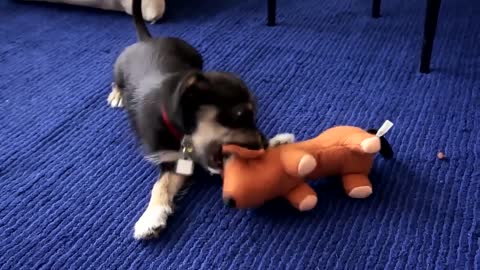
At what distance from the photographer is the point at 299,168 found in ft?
3.79

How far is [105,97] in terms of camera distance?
1749 millimetres

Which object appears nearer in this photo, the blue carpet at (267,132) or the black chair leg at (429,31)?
the blue carpet at (267,132)

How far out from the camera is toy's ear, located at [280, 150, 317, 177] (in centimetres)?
115

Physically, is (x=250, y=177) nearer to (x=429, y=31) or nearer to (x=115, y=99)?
(x=115, y=99)

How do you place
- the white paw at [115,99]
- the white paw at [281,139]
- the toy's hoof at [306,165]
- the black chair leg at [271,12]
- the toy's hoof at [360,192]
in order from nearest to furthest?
the toy's hoof at [306,165], the toy's hoof at [360,192], the white paw at [281,139], the white paw at [115,99], the black chair leg at [271,12]

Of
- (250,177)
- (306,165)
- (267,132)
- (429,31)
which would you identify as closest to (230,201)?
(250,177)

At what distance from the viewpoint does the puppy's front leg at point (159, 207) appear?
3.95 ft

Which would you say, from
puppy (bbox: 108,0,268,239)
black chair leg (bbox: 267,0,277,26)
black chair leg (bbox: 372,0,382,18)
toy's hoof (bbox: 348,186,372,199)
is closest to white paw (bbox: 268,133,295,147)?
puppy (bbox: 108,0,268,239)

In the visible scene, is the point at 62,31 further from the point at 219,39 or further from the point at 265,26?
the point at 265,26

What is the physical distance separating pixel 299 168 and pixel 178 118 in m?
0.27

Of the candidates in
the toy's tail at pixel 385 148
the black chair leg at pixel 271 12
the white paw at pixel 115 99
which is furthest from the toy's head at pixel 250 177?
the black chair leg at pixel 271 12

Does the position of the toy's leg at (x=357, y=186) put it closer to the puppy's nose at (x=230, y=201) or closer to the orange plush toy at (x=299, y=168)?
the orange plush toy at (x=299, y=168)

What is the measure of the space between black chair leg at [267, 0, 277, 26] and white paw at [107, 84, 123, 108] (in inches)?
28.7

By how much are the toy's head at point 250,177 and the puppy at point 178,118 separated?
3cm
